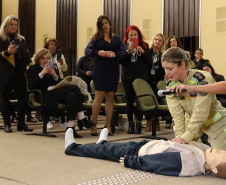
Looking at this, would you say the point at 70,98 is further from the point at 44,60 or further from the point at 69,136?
the point at 69,136

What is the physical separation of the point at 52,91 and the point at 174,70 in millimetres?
2047

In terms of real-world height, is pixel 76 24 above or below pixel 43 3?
below

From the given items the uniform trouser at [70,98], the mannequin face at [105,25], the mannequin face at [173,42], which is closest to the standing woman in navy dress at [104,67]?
the mannequin face at [105,25]

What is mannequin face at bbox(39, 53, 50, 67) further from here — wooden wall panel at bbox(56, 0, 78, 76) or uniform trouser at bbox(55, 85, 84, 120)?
wooden wall panel at bbox(56, 0, 78, 76)

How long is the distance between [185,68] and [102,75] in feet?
5.84

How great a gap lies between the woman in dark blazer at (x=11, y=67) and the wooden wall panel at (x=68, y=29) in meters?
6.32

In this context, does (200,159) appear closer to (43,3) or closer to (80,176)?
(80,176)

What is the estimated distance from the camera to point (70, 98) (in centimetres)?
386

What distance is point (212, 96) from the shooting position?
2.30 metres

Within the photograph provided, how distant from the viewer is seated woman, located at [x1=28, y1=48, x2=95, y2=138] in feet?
12.6

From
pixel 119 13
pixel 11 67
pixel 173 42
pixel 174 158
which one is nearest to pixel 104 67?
pixel 11 67

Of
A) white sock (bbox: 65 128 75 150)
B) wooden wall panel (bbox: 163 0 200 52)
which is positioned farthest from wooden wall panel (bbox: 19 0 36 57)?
white sock (bbox: 65 128 75 150)

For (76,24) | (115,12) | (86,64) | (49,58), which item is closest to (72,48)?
(76,24)

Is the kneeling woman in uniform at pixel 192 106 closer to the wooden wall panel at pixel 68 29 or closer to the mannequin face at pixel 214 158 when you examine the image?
the mannequin face at pixel 214 158
